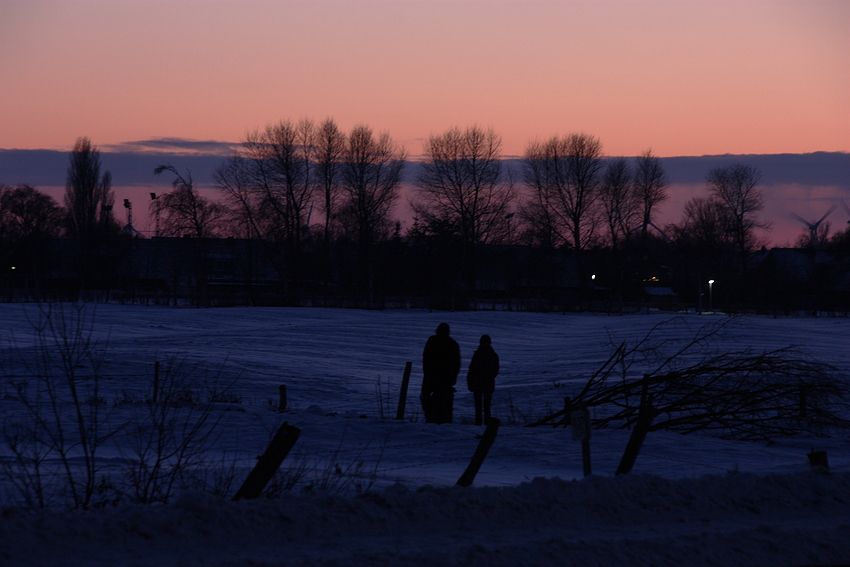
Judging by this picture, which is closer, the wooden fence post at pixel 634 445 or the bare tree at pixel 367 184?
the wooden fence post at pixel 634 445

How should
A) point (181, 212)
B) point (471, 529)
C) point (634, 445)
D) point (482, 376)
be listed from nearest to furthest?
point (471, 529) < point (634, 445) < point (482, 376) < point (181, 212)

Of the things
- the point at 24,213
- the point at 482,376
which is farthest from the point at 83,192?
the point at 482,376

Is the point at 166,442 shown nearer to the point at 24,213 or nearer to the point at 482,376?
the point at 482,376

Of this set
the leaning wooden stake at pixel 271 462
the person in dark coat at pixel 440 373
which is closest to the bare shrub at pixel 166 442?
the leaning wooden stake at pixel 271 462

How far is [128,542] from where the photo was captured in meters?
8.20

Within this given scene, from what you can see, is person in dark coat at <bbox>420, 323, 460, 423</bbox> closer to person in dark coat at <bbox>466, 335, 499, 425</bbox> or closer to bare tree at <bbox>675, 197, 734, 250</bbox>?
person in dark coat at <bbox>466, 335, 499, 425</bbox>

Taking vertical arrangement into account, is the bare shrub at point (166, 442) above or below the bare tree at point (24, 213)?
below

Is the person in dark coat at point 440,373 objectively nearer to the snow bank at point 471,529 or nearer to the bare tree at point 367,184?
the snow bank at point 471,529

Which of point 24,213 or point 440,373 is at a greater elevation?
point 24,213

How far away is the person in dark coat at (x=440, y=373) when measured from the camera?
18.6 metres

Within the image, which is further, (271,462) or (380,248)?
(380,248)

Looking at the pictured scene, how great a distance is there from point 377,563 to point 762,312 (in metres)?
88.7

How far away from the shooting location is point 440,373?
1864 cm

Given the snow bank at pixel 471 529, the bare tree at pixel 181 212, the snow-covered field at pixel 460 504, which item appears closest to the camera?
the snow bank at pixel 471 529
